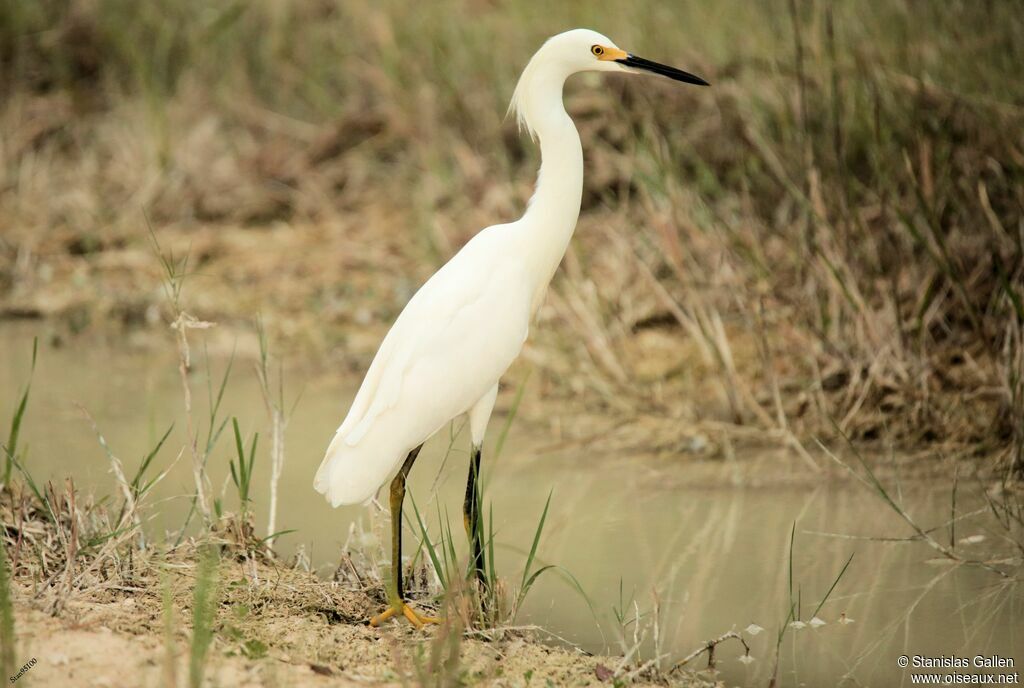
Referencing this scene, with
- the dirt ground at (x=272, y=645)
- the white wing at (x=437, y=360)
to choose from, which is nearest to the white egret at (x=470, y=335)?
the white wing at (x=437, y=360)

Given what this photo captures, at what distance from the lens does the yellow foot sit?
2.82m

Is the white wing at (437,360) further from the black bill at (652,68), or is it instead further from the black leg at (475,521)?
the black bill at (652,68)

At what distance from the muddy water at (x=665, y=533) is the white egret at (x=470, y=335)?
0.17 meters

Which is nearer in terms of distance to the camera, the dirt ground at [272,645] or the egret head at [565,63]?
the dirt ground at [272,645]

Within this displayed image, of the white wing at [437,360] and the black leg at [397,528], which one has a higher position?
the white wing at [437,360]

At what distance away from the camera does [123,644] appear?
2479 mm

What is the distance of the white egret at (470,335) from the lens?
288 cm

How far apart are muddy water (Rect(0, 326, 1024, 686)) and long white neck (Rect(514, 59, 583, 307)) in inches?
24.5

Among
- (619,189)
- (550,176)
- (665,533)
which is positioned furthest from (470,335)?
(619,189)

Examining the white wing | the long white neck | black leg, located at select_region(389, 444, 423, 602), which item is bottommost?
black leg, located at select_region(389, 444, 423, 602)

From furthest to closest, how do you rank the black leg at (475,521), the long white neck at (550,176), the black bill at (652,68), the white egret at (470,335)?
the black bill at (652,68) < the long white neck at (550,176) < the white egret at (470,335) < the black leg at (475,521)

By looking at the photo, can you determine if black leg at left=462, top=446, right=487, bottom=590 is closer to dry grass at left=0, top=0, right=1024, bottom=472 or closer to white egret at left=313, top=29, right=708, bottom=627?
white egret at left=313, top=29, right=708, bottom=627

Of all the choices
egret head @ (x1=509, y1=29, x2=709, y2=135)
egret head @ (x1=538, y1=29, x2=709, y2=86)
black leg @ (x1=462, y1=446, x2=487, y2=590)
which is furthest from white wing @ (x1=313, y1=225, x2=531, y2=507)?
egret head @ (x1=538, y1=29, x2=709, y2=86)

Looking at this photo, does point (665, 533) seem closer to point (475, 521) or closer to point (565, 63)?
point (475, 521)
